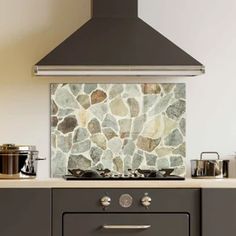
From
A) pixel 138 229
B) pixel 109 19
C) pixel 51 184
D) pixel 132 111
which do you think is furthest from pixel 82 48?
pixel 138 229

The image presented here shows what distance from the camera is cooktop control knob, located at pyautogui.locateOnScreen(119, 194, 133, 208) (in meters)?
2.91

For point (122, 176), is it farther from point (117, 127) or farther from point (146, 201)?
point (117, 127)

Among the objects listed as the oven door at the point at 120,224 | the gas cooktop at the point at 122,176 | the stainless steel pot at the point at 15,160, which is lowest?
the oven door at the point at 120,224

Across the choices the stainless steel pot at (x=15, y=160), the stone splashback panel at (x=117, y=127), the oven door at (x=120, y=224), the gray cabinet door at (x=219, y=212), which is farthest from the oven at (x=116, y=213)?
the stone splashback panel at (x=117, y=127)

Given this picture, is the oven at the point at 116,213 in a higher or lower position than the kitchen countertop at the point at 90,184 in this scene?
lower

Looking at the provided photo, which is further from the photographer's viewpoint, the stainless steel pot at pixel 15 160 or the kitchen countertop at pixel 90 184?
the stainless steel pot at pixel 15 160

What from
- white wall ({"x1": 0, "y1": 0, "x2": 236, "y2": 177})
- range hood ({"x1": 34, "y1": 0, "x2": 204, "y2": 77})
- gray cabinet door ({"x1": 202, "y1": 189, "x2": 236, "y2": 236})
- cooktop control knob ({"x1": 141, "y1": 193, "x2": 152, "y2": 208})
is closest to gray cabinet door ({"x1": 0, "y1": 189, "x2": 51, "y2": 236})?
cooktop control knob ({"x1": 141, "y1": 193, "x2": 152, "y2": 208})

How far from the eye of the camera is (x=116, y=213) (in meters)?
2.91

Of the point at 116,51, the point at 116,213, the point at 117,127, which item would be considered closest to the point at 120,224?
the point at 116,213

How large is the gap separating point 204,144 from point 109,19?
93cm

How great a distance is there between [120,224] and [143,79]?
38.7 inches

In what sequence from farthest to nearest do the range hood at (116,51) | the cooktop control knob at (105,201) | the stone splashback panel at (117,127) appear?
the stone splashback panel at (117,127) < the range hood at (116,51) < the cooktop control knob at (105,201)

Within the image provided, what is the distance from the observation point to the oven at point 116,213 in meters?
2.91

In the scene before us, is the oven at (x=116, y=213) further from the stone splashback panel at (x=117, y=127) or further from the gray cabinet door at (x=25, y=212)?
the stone splashback panel at (x=117, y=127)
